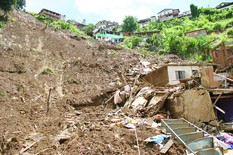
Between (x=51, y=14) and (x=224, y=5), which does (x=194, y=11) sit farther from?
(x=51, y=14)

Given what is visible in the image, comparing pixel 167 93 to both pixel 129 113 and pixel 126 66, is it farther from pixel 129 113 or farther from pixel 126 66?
pixel 126 66

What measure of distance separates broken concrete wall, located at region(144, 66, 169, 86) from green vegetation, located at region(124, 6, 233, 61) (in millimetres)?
11731

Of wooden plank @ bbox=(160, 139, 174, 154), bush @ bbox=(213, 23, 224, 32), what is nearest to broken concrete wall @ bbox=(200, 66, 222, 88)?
wooden plank @ bbox=(160, 139, 174, 154)

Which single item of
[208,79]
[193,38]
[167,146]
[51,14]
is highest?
[51,14]

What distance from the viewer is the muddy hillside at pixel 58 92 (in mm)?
9336

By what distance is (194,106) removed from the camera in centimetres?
1252

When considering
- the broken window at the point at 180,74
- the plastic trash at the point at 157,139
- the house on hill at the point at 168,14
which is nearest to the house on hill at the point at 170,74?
the broken window at the point at 180,74

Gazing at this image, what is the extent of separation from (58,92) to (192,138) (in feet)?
32.9

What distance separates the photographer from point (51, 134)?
1055cm

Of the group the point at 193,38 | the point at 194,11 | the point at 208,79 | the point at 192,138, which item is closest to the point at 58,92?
the point at 208,79

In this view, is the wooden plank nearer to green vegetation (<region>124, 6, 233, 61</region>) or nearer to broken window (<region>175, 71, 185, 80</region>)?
broken window (<region>175, 71, 185, 80</region>)

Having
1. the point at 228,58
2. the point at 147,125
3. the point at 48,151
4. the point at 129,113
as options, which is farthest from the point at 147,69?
the point at 48,151

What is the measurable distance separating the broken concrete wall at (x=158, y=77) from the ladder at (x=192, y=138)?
603 centimetres

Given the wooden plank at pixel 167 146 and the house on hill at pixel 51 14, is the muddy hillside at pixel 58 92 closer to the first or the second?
the wooden plank at pixel 167 146
